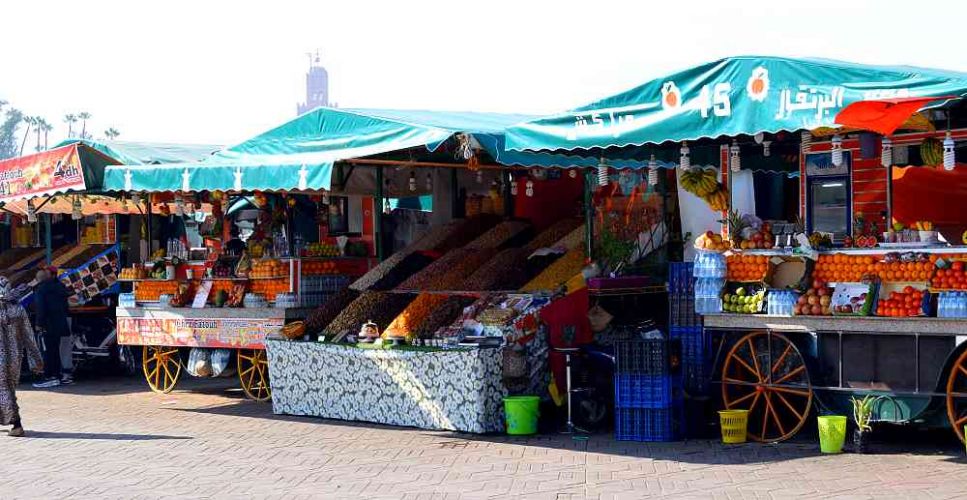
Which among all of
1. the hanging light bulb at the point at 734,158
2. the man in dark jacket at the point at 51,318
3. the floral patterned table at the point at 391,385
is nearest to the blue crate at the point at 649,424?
the floral patterned table at the point at 391,385

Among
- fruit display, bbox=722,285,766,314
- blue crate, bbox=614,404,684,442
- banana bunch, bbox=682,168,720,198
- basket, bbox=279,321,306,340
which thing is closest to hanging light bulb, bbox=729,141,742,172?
banana bunch, bbox=682,168,720,198

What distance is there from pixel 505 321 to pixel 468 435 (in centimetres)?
113

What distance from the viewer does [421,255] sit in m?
14.6

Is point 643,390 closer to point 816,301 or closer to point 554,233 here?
point 816,301

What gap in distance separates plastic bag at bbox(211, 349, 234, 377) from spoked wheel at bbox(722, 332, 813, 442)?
635 centimetres

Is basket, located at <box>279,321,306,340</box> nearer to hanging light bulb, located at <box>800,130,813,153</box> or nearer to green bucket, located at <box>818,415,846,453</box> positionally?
hanging light bulb, located at <box>800,130,813,153</box>

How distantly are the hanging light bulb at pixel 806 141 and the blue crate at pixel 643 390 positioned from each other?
8.39 ft

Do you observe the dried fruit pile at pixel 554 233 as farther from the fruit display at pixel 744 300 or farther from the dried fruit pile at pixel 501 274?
the fruit display at pixel 744 300

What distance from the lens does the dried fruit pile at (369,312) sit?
1292 cm

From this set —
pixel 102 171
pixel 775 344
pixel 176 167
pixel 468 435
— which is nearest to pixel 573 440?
pixel 468 435

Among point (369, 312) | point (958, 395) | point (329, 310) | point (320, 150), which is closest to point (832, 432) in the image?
point (958, 395)

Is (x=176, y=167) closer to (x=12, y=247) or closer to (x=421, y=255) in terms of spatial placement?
(x=421, y=255)

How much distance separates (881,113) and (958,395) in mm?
2370

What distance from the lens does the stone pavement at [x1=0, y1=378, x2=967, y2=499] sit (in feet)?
29.0
